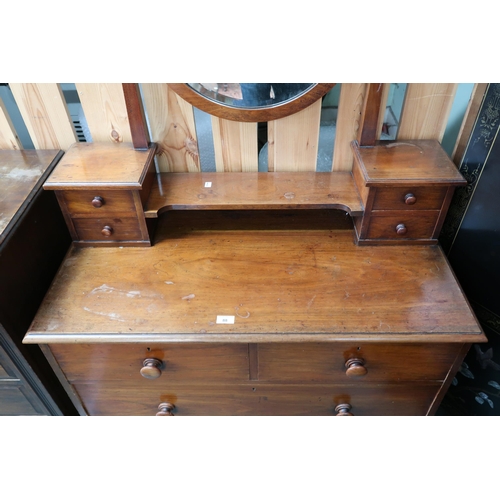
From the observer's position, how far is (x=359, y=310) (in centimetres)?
113

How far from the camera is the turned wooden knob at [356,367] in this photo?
1139mm

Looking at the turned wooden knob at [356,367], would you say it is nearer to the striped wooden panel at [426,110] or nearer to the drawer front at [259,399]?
the drawer front at [259,399]

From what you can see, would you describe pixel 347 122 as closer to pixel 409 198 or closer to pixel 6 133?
pixel 409 198

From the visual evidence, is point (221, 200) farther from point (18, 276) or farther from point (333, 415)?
Result: point (333, 415)

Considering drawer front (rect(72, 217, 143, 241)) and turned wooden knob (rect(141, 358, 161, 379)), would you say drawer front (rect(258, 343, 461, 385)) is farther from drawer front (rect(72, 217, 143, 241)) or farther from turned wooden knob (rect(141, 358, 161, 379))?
drawer front (rect(72, 217, 143, 241))

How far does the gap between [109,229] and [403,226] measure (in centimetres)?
92

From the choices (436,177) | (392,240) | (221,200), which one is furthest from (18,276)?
(436,177)

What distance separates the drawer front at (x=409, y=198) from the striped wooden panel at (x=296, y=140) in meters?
0.29

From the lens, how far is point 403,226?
1.28m

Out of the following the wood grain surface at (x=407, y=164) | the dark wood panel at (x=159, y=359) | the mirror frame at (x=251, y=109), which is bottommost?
the dark wood panel at (x=159, y=359)

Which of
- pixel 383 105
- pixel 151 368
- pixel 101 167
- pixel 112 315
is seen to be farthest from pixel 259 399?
pixel 383 105

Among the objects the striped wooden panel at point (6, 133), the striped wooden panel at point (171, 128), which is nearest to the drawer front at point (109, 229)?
the striped wooden panel at point (171, 128)

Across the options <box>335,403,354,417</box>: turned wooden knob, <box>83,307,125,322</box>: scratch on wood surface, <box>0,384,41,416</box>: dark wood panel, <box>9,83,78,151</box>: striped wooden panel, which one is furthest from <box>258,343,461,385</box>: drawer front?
<box>9,83,78,151</box>: striped wooden panel

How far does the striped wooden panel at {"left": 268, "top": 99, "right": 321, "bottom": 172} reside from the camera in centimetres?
131
